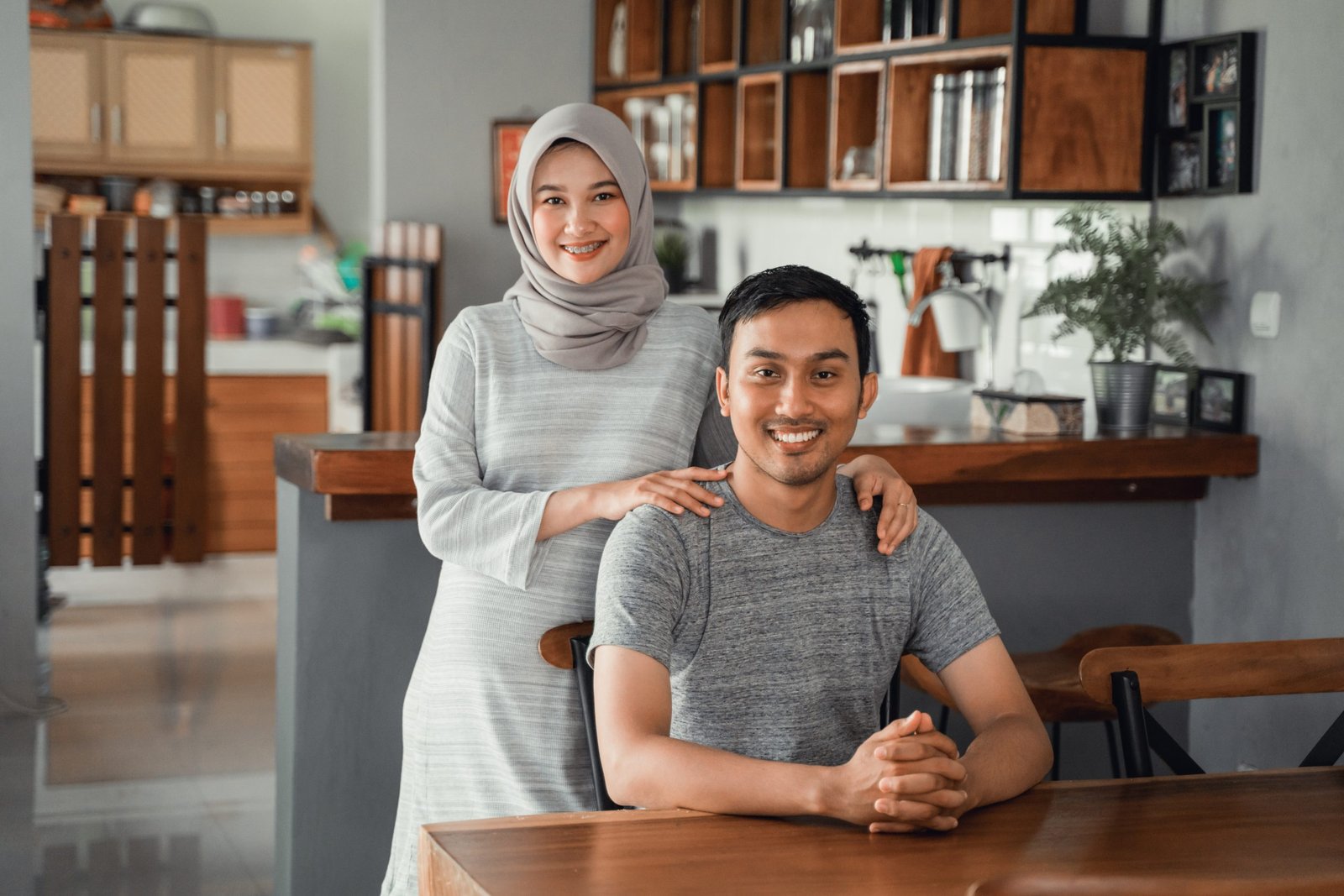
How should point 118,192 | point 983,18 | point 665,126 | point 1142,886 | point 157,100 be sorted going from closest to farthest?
point 1142,886
point 983,18
point 665,126
point 157,100
point 118,192

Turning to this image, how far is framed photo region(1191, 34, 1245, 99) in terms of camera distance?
3.17 metres

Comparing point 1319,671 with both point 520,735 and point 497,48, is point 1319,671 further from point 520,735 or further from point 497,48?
point 497,48

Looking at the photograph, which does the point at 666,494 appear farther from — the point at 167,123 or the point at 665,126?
the point at 167,123

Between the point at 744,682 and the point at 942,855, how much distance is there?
0.39 metres

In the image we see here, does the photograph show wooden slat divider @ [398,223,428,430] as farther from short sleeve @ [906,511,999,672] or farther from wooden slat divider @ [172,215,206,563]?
short sleeve @ [906,511,999,672]

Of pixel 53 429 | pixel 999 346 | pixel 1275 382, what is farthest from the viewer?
pixel 53 429

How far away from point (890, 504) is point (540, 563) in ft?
1.58

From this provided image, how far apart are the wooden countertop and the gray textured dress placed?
0.68 metres

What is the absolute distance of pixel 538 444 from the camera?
2100 millimetres

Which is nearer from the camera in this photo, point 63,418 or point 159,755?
point 159,755

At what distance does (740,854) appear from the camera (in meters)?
1.46

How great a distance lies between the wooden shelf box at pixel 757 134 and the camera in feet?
16.2

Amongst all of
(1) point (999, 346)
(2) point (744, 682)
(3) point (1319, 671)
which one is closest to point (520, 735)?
(2) point (744, 682)

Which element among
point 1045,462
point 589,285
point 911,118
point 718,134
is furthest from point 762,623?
point 718,134
